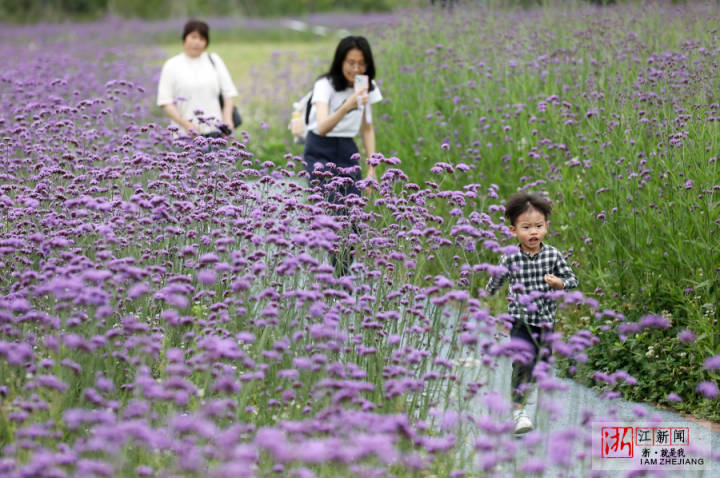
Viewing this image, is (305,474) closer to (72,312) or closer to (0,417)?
(0,417)

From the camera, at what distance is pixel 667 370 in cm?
528

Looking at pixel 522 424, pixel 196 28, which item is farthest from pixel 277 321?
pixel 196 28

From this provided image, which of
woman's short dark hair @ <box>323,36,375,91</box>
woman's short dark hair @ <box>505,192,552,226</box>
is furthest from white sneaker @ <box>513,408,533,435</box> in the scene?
woman's short dark hair @ <box>323,36,375,91</box>

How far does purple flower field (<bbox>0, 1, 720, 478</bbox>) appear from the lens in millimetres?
2775

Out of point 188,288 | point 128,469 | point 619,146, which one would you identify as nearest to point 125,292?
point 188,288

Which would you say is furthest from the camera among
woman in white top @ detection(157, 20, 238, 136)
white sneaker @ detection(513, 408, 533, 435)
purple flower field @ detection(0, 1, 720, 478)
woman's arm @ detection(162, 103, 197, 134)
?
woman in white top @ detection(157, 20, 238, 136)

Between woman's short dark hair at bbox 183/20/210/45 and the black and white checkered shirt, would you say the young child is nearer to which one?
the black and white checkered shirt

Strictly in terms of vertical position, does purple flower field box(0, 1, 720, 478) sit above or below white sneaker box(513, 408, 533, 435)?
above

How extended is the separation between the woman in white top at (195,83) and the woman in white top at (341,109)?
1.35 m

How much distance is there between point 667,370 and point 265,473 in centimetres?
307

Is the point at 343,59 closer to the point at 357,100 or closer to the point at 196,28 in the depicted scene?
the point at 357,100

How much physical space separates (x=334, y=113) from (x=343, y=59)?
409 mm

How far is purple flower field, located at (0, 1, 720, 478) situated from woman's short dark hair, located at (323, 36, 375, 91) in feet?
4.11

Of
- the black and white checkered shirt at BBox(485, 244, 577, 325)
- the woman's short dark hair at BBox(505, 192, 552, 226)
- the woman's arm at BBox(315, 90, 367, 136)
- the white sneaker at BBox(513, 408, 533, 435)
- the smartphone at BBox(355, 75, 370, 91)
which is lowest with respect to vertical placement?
the white sneaker at BBox(513, 408, 533, 435)
